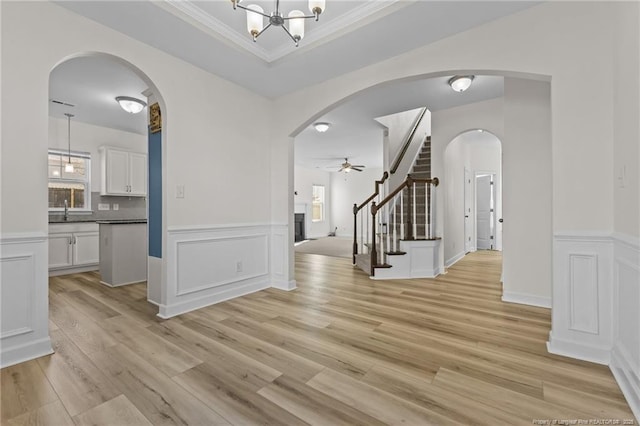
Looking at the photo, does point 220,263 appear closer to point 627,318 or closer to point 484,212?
point 627,318

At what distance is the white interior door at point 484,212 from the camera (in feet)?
25.1

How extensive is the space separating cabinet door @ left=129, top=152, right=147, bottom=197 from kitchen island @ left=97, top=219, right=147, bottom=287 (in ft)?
5.58

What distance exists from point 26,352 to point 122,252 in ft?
7.34

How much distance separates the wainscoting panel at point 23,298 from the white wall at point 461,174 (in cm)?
502

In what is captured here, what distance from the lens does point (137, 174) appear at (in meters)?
5.67

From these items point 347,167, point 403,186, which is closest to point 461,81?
point 403,186

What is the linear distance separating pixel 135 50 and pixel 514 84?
3993 millimetres

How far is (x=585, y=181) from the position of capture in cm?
195

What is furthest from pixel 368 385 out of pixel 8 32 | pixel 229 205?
pixel 8 32

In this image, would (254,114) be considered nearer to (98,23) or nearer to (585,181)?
(98,23)

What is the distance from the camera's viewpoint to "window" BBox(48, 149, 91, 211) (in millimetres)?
5004

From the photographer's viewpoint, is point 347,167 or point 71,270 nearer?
point 71,270

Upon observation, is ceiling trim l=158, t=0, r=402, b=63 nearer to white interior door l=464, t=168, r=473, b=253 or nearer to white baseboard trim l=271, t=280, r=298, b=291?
white baseboard trim l=271, t=280, r=298, b=291

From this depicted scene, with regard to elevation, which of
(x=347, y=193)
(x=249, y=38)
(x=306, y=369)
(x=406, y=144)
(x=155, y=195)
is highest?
(x=249, y=38)
